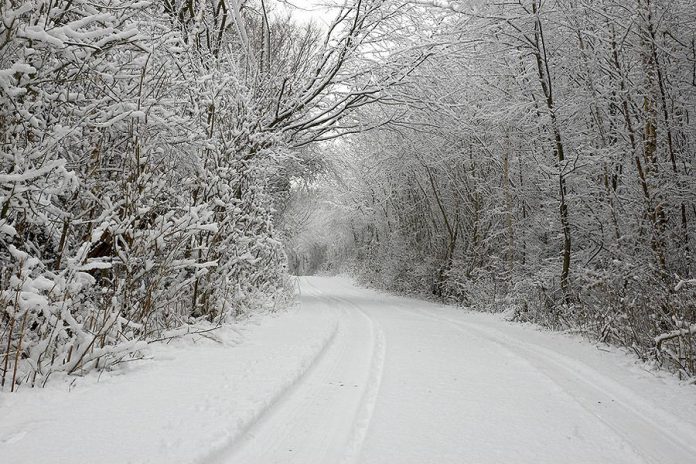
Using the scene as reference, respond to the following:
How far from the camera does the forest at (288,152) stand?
3527 mm

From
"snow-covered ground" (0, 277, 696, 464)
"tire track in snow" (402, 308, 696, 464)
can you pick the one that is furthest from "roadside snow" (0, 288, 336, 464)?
"tire track in snow" (402, 308, 696, 464)

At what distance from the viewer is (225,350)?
528 centimetres

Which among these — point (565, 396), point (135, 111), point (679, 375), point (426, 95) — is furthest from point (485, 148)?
point (135, 111)

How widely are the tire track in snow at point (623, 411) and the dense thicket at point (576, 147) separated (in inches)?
41.5

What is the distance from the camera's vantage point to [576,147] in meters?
9.44

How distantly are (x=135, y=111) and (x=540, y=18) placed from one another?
27.7 feet

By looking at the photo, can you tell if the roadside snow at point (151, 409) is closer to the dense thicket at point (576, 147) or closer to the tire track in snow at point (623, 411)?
the tire track in snow at point (623, 411)

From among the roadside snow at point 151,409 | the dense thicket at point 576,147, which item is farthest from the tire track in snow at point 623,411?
the roadside snow at point 151,409

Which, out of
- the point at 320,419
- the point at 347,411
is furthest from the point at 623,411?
the point at 320,419

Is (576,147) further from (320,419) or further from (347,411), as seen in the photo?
(320,419)

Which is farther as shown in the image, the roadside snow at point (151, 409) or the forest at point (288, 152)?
the forest at point (288, 152)

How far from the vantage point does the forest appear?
353 centimetres

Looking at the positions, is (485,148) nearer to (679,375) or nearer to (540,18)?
(540,18)

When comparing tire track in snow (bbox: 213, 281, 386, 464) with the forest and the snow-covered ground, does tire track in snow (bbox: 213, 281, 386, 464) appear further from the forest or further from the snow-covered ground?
the forest
